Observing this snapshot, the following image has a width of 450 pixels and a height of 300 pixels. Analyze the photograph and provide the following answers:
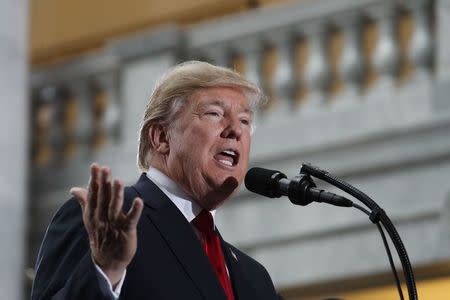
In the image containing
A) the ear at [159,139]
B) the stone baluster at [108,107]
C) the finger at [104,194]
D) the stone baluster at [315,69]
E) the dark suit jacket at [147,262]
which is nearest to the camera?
the finger at [104,194]

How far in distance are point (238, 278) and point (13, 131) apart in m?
4.61

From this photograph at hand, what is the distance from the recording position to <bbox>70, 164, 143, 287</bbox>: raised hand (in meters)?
3.41

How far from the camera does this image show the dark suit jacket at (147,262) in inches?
145

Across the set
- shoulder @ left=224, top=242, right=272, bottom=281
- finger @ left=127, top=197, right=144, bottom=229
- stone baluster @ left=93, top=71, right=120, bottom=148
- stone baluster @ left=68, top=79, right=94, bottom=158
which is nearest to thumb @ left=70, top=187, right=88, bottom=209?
finger @ left=127, top=197, right=144, bottom=229

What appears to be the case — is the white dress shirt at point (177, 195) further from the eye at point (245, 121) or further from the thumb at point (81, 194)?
the thumb at point (81, 194)

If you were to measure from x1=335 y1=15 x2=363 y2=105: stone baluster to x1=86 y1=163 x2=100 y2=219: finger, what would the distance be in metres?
4.48

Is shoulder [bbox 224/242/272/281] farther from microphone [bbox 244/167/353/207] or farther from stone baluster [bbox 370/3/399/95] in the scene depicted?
stone baluster [bbox 370/3/399/95]

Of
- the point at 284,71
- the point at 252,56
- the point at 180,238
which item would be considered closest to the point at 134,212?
the point at 180,238

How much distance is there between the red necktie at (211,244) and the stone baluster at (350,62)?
3.75m

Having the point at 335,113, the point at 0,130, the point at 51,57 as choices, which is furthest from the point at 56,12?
the point at 335,113

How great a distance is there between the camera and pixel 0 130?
8516 mm

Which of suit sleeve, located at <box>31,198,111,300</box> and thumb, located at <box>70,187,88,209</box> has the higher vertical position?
thumb, located at <box>70,187,88,209</box>

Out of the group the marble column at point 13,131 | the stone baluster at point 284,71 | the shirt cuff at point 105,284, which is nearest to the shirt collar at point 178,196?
the shirt cuff at point 105,284

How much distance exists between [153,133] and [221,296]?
1.85 ft
